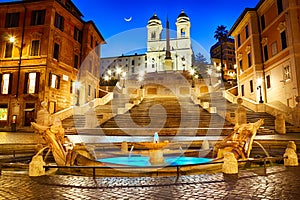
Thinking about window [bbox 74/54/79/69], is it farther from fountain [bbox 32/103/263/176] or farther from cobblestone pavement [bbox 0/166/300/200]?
cobblestone pavement [bbox 0/166/300/200]

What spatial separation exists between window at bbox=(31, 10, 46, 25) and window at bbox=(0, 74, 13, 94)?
7.18 meters

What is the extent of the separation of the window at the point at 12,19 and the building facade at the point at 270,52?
29915mm

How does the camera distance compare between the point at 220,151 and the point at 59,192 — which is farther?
the point at 220,151

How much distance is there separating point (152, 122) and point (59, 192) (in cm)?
1614

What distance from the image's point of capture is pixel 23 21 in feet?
91.2

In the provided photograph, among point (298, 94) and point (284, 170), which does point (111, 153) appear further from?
point (298, 94)

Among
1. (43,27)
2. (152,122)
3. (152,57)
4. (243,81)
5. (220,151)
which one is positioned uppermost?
(152,57)

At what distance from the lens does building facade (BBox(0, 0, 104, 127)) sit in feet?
83.9

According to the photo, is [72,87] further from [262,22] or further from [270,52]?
[262,22]

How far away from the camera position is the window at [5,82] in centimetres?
2625

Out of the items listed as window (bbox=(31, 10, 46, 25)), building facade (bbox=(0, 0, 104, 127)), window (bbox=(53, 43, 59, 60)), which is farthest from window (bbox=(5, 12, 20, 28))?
window (bbox=(53, 43, 59, 60))

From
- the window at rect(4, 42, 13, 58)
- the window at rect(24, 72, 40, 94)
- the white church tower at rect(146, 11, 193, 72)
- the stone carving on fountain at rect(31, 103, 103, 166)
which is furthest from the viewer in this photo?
the white church tower at rect(146, 11, 193, 72)

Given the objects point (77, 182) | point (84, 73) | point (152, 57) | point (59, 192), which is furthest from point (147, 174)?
point (152, 57)

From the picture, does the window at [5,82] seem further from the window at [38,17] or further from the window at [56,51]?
the window at [38,17]
